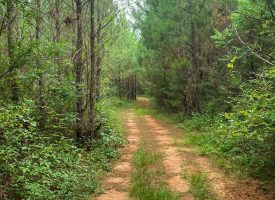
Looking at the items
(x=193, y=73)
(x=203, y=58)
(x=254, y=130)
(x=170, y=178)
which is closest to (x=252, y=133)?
(x=254, y=130)

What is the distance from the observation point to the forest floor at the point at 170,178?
6078 mm

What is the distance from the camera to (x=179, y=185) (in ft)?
21.7

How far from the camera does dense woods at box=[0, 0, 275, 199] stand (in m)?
5.27

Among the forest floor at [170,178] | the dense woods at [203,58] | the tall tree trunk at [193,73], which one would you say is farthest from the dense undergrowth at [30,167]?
the tall tree trunk at [193,73]

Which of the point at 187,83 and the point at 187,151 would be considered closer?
the point at 187,151

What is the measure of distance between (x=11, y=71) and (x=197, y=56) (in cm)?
1164

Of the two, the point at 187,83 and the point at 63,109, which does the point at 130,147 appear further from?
the point at 187,83

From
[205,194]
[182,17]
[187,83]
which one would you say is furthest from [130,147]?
[182,17]

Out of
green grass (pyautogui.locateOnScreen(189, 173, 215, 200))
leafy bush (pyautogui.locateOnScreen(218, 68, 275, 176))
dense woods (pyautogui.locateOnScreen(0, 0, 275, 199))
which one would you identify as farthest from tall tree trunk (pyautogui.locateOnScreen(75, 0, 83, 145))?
leafy bush (pyautogui.locateOnScreen(218, 68, 275, 176))

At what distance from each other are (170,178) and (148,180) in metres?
0.59

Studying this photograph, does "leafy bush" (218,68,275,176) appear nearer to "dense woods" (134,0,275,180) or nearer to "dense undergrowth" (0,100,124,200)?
"dense woods" (134,0,275,180)

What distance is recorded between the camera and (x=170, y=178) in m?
7.10

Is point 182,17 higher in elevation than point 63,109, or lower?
higher

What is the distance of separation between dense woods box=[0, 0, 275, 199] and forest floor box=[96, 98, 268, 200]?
0.51 metres
